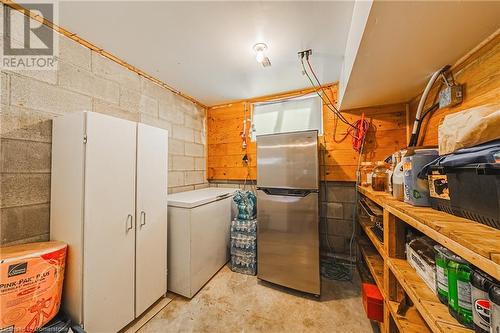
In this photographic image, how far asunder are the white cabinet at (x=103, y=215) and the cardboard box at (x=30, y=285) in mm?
86

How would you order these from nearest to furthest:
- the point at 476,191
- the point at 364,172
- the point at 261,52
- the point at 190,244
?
the point at 476,191, the point at 261,52, the point at 190,244, the point at 364,172

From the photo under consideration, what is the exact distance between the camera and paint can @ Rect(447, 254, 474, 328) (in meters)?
0.66

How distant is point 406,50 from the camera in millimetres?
1155

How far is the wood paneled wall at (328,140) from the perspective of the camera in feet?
7.16

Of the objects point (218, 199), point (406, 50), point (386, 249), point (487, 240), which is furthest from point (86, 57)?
point (386, 249)

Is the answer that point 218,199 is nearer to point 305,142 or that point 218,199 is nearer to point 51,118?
point 305,142

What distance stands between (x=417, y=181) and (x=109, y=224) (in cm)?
199

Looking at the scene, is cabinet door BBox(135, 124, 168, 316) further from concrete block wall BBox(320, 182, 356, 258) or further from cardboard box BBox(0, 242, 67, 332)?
concrete block wall BBox(320, 182, 356, 258)

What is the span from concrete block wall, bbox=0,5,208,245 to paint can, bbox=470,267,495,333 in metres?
2.42

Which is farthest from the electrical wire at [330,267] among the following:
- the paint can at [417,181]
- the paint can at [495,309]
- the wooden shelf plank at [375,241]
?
the paint can at [495,309]

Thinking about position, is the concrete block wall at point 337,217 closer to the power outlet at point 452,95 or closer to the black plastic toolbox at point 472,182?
the power outlet at point 452,95

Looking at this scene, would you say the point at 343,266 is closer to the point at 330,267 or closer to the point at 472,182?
the point at 330,267

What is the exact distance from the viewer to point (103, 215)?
51.8 inches

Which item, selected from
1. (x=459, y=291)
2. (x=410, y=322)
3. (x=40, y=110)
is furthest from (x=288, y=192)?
(x=40, y=110)
